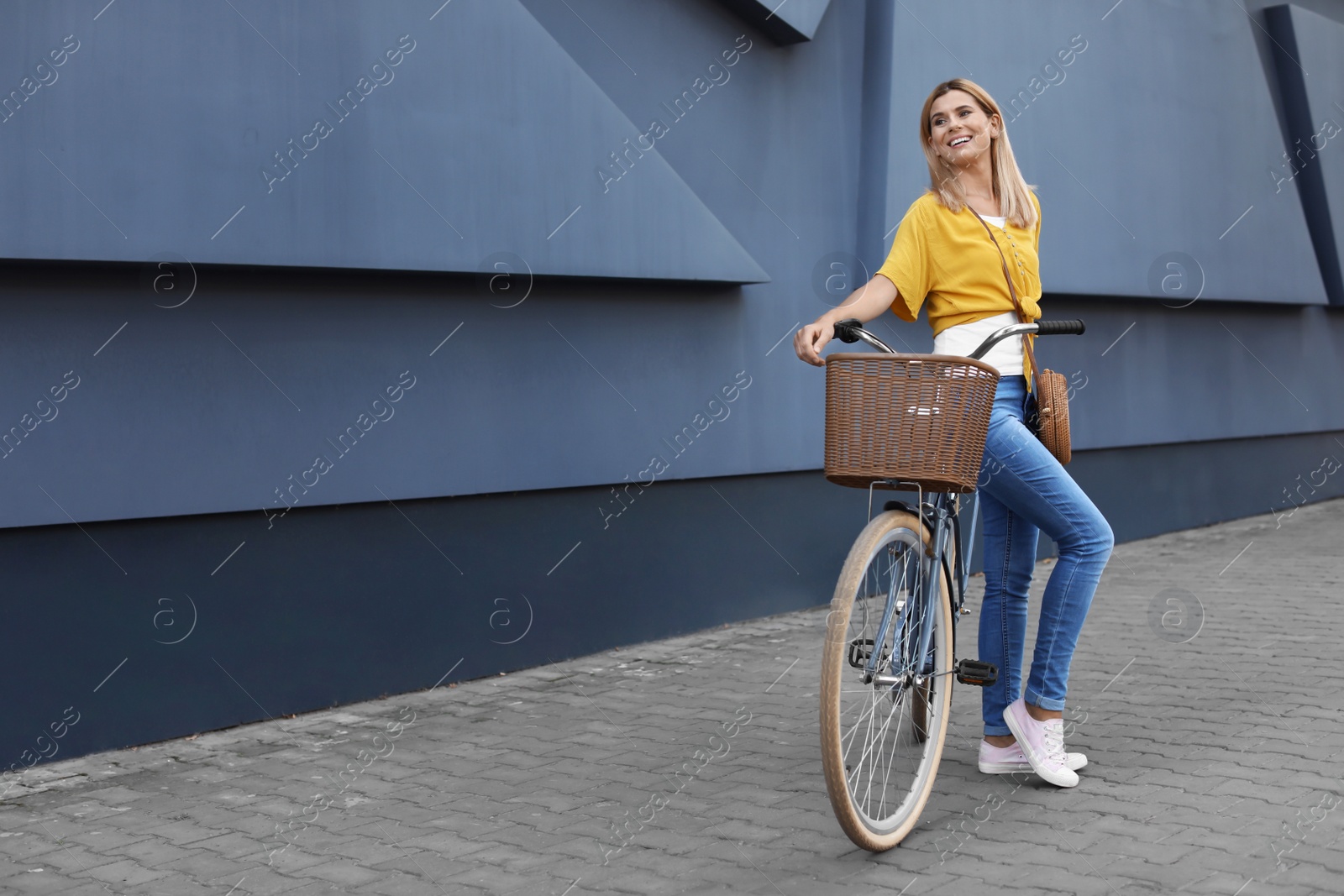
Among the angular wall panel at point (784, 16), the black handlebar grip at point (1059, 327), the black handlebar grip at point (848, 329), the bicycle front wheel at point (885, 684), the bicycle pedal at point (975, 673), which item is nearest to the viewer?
the bicycle front wheel at point (885, 684)

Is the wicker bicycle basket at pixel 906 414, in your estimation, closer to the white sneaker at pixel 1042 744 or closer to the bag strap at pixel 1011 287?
the bag strap at pixel 1011 287

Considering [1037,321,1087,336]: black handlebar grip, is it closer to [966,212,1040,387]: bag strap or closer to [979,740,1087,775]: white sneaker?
[966,212,1040,387]: bag strap

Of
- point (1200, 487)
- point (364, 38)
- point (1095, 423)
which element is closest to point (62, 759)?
point (364, 38)

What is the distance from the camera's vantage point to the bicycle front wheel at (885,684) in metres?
3.36

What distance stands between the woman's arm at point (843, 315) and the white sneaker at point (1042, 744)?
1.31m

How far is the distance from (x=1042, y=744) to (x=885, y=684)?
2.55ft

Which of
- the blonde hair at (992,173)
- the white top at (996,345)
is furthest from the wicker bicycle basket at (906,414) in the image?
the blonde hair at (992,173)

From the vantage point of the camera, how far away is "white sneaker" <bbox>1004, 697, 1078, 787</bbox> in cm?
410

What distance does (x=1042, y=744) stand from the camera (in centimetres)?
Answer: 412

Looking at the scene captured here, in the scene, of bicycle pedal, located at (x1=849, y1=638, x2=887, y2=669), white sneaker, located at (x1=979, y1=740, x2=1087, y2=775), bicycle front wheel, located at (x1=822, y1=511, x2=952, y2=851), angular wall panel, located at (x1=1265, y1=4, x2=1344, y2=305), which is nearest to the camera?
bicycle front wheel, located at (x1=822, y1=511, x2=952, y2=851)

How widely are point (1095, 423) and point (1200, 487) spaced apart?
5.72 ft

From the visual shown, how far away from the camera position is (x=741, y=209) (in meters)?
7.12

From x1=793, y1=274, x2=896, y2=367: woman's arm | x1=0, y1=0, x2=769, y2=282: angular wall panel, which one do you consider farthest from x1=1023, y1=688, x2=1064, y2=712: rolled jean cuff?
x1=0, y1=0, x2=769, y2=282: angular wall panel

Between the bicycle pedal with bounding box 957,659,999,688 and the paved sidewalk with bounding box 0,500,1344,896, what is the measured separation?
0.38 m
